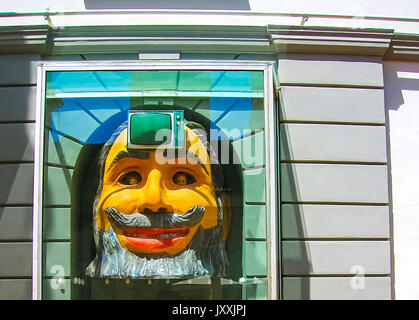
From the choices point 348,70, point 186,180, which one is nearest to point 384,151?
point 348,70

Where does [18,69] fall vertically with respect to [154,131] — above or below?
above

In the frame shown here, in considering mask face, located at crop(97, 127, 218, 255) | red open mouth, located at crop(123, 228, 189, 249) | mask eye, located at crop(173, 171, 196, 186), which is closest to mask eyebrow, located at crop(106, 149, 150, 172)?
Answer: mask face, located at crop(97, 127, 218, 255)

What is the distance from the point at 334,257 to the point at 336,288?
348mm

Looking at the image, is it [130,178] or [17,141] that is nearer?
[130,178]

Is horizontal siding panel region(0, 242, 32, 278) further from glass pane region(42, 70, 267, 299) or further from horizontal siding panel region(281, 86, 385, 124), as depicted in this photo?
horizontal siding panel region(281, 86, 385, 124)

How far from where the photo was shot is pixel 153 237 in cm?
611

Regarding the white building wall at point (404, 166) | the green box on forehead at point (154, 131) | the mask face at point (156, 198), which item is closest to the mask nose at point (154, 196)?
the mask face at point (156, 198)

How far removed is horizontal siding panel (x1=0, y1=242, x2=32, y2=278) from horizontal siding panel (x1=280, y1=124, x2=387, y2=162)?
3.11 metres

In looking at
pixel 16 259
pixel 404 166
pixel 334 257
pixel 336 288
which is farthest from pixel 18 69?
pixel 404 166

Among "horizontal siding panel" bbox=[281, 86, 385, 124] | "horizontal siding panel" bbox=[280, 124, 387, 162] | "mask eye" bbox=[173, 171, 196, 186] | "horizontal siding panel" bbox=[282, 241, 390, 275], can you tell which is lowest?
"horizontal siding panel" bbox=[282, 241, 390, 275]

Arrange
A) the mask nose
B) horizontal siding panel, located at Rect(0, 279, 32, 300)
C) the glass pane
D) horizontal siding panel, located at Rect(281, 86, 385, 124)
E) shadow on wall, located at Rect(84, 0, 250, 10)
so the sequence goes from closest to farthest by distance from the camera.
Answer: the mask nose → the glass pane → horizontal siding panel, located at Rect(0, 279, 32, 300) → horizontal siding panel, located at Rect(281, 86, 385, 124) → shadow on wall, located at Rect(84, 0, 250, 10)

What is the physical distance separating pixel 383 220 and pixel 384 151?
0.80 metres

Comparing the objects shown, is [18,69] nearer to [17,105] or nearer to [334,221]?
[17,105]

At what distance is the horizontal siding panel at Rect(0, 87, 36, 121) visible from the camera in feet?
22.5
